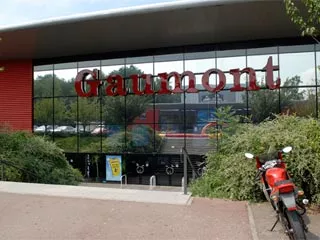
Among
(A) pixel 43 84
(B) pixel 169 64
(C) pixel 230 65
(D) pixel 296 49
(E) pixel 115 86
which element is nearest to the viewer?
(D) pixel 296 49

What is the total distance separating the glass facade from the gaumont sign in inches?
8.3

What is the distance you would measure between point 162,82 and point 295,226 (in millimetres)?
14398

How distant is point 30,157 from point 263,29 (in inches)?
410

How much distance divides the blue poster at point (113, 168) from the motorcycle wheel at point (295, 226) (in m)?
15.0

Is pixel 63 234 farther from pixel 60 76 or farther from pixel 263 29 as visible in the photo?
pixel 60 76

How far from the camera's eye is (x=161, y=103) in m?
19.2

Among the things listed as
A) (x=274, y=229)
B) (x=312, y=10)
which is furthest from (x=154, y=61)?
(x=274, y=229)

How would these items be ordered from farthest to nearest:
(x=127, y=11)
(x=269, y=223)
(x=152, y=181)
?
(x=152, y=181), (x=127, y=11), (x=269, y=223)

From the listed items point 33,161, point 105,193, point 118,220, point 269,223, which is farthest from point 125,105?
point 269,223

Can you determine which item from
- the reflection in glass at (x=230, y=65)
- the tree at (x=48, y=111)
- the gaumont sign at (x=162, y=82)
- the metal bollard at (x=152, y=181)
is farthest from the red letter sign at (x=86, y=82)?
the reflection in glass at (x=230, y=65)

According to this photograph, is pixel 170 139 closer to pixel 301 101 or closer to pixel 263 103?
pixel 263 103

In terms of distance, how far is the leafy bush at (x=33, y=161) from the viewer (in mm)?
13609

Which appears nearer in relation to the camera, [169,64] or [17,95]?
[169,64]

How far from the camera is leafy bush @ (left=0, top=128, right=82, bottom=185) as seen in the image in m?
13.6
